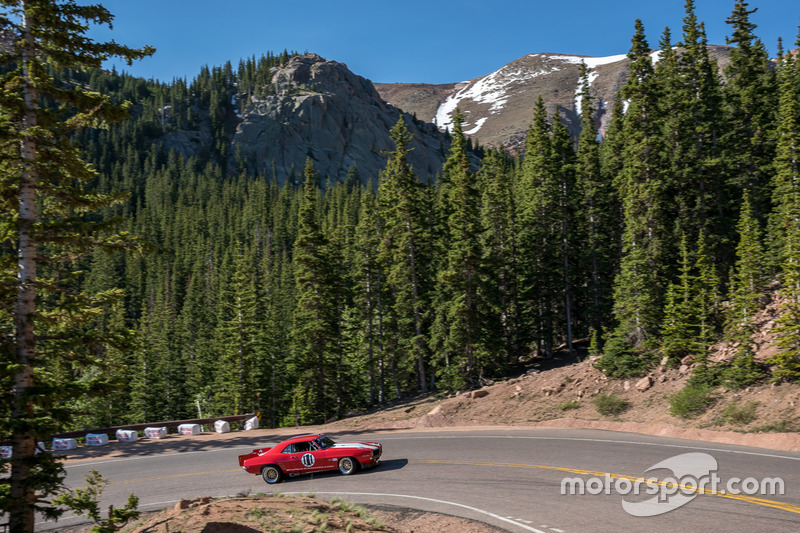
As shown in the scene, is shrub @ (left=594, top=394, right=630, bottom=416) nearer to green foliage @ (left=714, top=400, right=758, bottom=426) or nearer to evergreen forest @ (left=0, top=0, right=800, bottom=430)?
evergreen forest @ (left=0, top=0, right=800, bottom=430)

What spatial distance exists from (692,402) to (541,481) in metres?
10.8

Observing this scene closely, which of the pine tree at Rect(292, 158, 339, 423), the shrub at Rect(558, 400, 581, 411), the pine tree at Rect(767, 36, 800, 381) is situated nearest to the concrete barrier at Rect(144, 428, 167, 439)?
the pine tree at Rect(292, 158, 339, 423)

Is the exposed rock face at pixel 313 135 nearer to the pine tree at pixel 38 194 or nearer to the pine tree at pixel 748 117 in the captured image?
the pine tree at pixel 748 117

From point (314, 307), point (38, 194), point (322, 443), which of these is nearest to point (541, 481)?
point (322, 443)

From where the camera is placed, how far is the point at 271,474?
56.1ft

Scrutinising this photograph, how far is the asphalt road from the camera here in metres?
11.4

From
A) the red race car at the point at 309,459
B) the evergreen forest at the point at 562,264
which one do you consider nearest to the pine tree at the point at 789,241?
the evergreen forest at the point at 562,264

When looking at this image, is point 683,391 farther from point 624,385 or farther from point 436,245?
point 436,245

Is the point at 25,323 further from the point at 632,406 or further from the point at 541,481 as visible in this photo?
the point at 632,406

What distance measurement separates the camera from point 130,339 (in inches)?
381

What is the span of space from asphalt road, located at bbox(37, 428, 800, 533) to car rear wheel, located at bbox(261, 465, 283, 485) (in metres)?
0.27

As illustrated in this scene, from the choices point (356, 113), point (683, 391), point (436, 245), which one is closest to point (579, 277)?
point (436, 245)

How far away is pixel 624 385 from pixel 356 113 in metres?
178

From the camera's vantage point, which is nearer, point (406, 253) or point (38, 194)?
point (38, 194)
